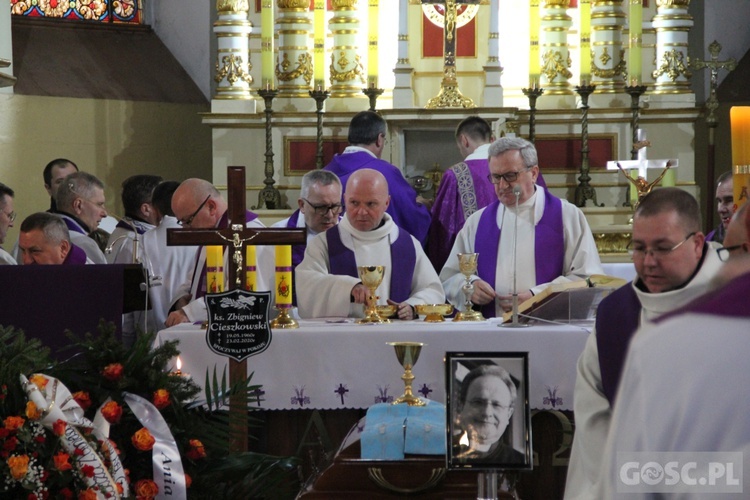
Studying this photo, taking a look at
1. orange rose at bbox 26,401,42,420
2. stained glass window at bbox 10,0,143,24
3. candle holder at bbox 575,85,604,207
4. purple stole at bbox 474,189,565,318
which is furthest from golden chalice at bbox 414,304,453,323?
stained glass window at bbox 10,0,143,24

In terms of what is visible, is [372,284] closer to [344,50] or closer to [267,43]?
[267,43]

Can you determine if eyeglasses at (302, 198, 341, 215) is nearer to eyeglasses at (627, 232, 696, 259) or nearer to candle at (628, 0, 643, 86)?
eyeglasses at (627, 232, 696, 259)

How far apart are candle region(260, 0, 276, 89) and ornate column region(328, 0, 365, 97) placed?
75 centimetres

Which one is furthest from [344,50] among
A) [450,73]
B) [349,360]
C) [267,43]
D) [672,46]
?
[349,360]

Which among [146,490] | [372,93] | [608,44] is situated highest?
[608,44]

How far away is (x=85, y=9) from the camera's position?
10.7 metres

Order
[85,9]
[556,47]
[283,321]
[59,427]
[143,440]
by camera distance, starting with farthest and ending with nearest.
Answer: [85,9] → [556,47] → [283,321] → [143,440] → [59,427]

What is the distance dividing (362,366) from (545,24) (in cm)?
566

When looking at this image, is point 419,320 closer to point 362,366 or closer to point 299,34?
point 362,366

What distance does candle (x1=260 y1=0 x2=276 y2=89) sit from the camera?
→ 8.91m

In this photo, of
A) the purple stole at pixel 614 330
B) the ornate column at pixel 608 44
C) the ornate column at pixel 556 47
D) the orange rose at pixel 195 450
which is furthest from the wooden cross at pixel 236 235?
the ornate column at pixel 608 44

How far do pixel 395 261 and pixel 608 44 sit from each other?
471 centimetres

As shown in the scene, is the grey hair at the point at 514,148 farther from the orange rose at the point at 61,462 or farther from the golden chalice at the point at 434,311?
the orange rose at the point at 61,462

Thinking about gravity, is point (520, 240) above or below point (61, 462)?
above
